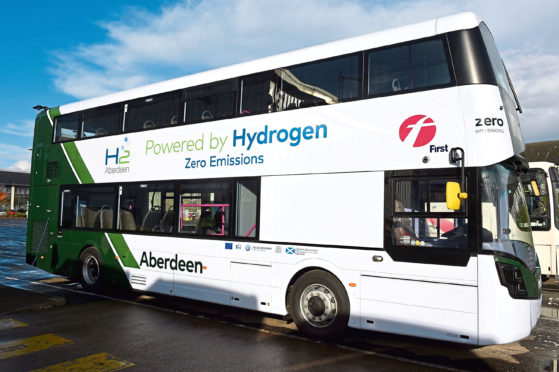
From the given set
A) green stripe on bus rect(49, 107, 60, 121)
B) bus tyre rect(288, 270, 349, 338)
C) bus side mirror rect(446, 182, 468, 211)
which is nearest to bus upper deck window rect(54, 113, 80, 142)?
green stripe on bus rect(49, 107, 60, 121)

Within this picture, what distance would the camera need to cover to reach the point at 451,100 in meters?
5.43

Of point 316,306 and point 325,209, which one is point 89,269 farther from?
point 325,209

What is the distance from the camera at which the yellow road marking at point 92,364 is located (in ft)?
16.3

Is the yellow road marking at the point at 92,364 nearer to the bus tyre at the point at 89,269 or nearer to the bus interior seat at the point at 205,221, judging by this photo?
the bus interior seat at the point at 205,221

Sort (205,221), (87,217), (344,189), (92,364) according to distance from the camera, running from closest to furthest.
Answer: (92,364), (344,189), (205,221), (87,217)

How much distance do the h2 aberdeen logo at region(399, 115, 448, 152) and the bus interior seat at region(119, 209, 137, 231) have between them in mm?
5810

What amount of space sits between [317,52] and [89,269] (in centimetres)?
709

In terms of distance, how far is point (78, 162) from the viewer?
33.7 ft

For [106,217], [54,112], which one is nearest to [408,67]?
[106,217]

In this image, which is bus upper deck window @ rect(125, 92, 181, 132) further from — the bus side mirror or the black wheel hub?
the bus side mirror

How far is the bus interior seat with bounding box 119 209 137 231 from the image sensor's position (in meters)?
9.02

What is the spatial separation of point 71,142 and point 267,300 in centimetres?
660

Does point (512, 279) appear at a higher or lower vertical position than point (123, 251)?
higher

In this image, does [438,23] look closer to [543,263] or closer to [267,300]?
[267,300]
